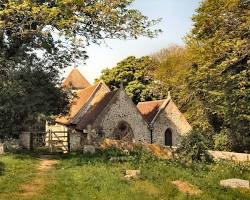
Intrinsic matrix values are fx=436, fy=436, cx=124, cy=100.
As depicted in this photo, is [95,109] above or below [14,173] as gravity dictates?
above

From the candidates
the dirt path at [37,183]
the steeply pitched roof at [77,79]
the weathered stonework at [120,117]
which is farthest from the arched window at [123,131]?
the steeply pitched roof at [77,79]

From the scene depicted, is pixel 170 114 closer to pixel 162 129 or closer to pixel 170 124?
pixel 170 124

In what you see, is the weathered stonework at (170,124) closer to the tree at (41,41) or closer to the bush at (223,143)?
the bush at (223,143)

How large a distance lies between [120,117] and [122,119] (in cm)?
30

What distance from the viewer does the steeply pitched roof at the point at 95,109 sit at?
40.3 meters

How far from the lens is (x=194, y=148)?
25562mm

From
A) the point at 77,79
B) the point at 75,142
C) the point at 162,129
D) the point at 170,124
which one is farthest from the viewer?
the point at 77,79

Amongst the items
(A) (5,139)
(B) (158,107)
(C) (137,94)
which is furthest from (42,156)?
(C) (137,94)

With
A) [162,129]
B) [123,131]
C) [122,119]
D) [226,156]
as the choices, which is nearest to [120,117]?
[122,119]

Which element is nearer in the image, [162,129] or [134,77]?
[162,129]

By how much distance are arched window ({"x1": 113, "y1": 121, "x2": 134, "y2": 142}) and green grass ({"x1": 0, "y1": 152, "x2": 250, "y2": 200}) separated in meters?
17.8

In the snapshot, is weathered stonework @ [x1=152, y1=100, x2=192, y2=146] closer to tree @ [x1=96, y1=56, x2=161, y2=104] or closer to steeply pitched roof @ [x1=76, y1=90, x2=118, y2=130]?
steeply pitched roof @ [x1=76, y1=90, x2=118, y2=130]

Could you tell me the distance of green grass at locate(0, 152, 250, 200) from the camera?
15320 mm

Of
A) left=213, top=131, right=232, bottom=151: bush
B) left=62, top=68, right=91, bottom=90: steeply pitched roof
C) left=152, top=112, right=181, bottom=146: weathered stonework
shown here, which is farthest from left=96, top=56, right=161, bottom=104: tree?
left=213, top=131, right=232, bottom=151: bush
